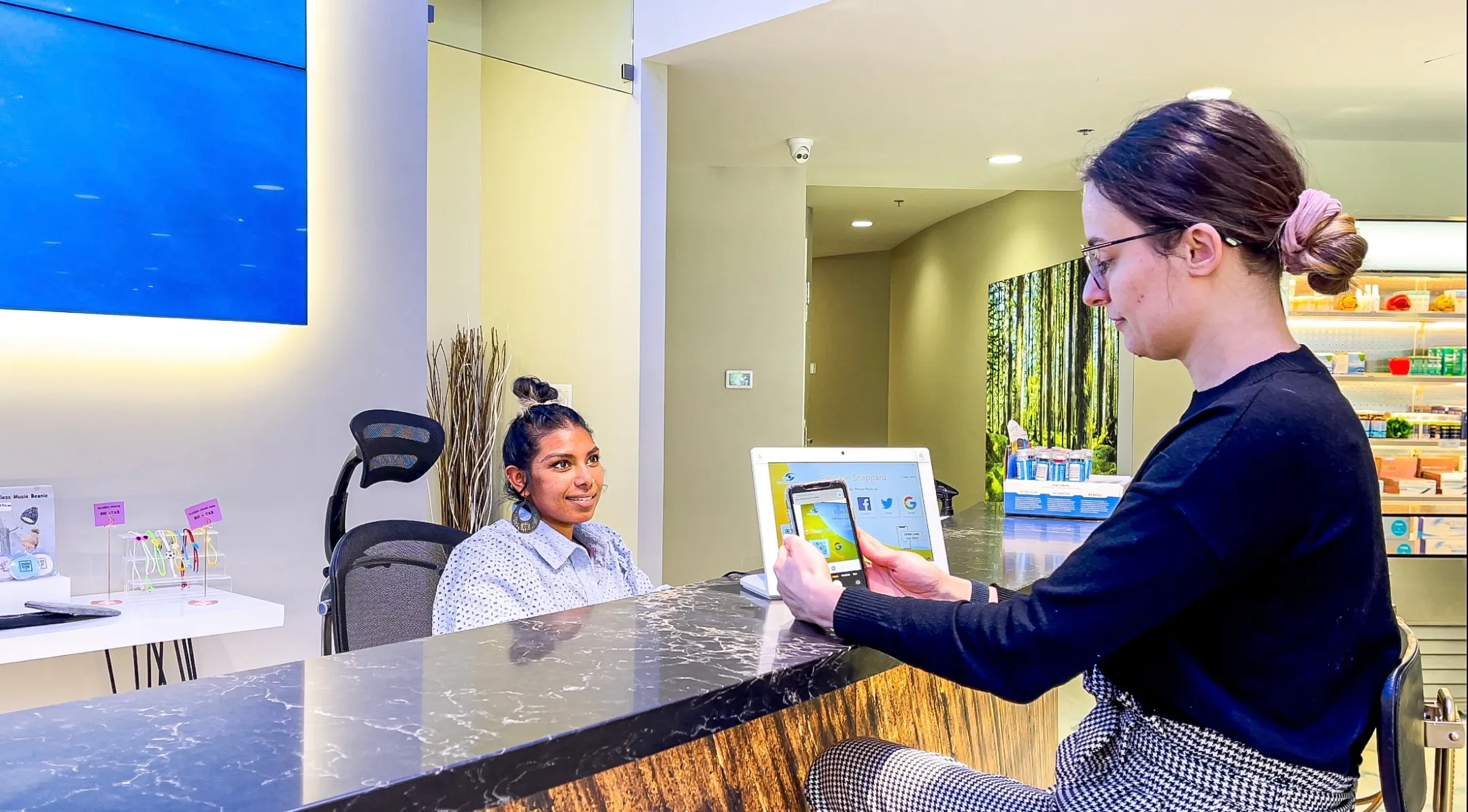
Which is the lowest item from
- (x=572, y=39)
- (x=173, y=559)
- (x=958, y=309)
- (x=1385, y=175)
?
(x=173, y=559)

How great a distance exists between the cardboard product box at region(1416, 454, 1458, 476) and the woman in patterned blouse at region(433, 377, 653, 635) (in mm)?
4824

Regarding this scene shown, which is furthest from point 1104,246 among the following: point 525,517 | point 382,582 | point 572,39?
point 572,39

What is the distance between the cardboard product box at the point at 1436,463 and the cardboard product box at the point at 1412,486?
0.25 ft

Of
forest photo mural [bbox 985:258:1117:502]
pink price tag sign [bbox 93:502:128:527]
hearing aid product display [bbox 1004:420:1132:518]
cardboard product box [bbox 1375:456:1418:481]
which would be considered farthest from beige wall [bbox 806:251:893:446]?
pink price tag sign [bbox 93:502:128:527]

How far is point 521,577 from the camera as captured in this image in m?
1.97

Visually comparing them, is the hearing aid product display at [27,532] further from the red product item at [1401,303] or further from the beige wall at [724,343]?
the red product item at [1401,303]

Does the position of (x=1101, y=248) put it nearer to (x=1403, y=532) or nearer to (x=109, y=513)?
(x=109, y=513)

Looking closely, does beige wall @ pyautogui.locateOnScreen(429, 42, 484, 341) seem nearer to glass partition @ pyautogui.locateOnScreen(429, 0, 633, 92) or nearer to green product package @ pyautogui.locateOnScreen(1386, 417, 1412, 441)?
glass partition @ pyautogui.locateOnScreen(429, 0, 633, 92)

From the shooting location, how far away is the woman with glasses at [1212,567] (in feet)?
3.17

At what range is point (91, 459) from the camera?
2.91 metres

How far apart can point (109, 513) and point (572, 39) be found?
8.96 ft

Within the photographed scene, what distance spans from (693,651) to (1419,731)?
2.54ft

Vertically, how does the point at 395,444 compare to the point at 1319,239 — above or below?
below

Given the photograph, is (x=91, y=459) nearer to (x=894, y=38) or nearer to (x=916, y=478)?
(x=916, y=478)
